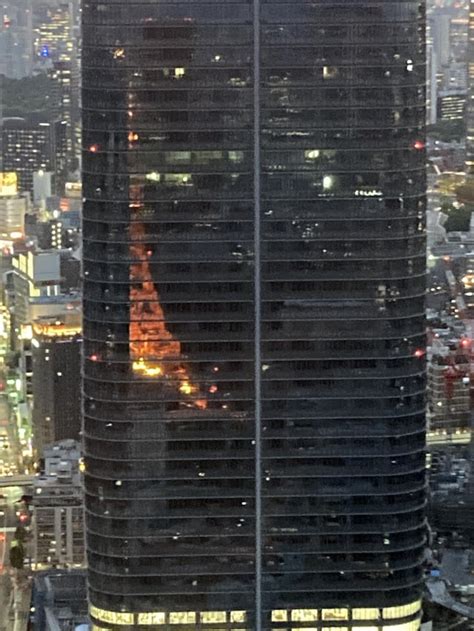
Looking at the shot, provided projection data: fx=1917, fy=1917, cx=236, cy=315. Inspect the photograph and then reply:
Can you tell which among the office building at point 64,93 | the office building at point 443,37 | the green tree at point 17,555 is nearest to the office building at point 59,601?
the green tree at point 17,555

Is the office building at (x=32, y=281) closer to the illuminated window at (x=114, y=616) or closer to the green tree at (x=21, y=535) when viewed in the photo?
the green tree at (x=21, y=535)

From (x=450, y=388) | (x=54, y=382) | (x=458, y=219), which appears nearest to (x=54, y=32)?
(x=54, y=382)

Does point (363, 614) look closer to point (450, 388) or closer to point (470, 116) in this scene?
point (450, 388)

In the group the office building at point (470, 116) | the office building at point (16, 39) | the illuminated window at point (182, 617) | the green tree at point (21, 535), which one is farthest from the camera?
the office building at point (470, 116)

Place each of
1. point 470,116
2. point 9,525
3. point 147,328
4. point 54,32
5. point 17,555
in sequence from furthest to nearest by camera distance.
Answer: point 470,116 < point 54,32 < point 9,525 < point 17,555 < point 147,328

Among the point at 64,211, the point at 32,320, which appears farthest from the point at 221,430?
the point at 32,320

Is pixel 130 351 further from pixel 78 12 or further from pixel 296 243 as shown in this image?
pixel 78 12

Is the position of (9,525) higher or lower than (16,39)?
lower
